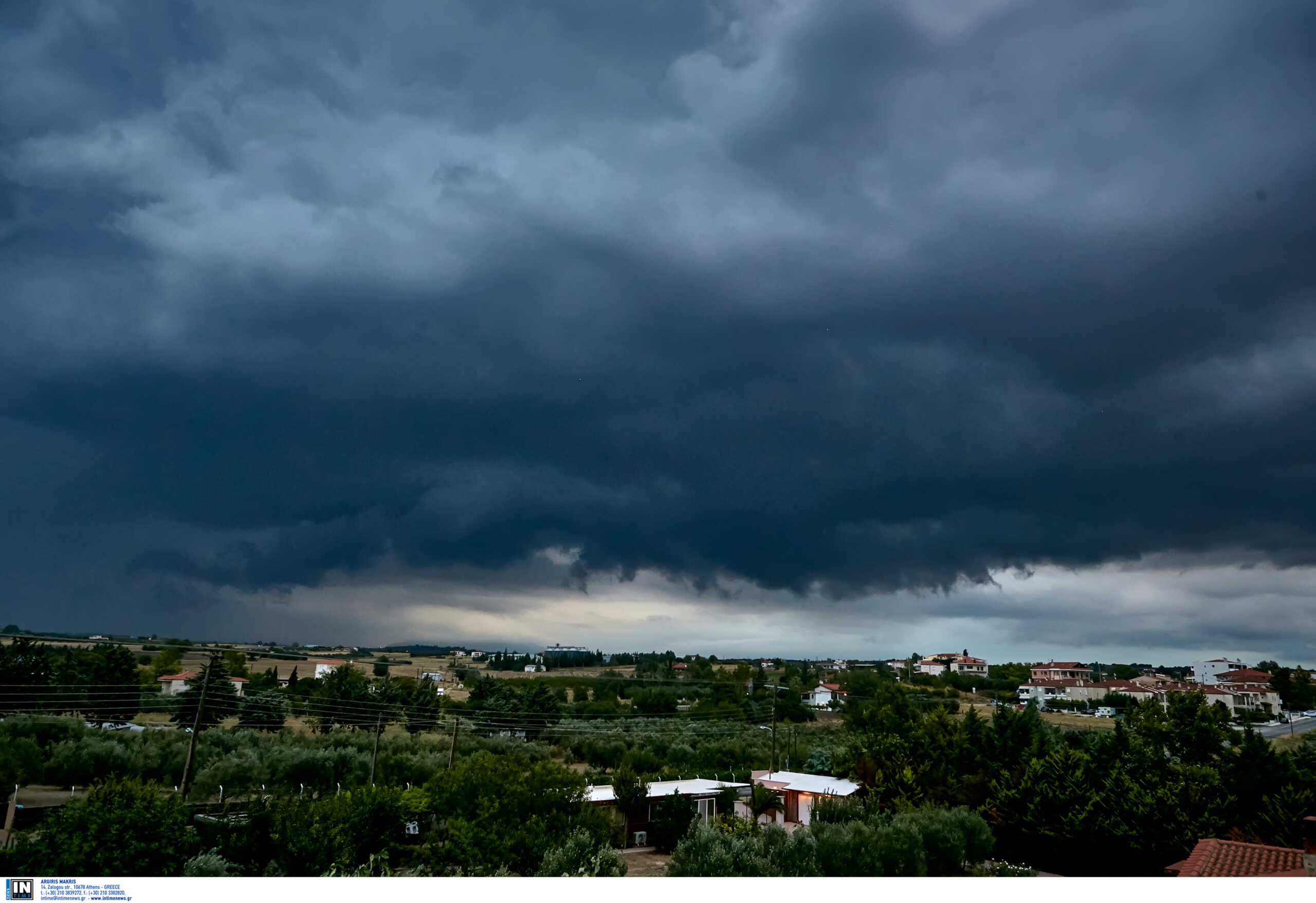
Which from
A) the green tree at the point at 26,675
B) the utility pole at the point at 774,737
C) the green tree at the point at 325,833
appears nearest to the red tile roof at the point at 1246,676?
the utility pole at the point at 774,737

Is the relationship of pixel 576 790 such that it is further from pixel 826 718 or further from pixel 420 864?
pixel 826 718

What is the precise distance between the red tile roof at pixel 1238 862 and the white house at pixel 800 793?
19201 millimetres

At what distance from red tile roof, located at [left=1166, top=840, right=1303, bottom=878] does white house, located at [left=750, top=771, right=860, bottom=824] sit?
63.0ft

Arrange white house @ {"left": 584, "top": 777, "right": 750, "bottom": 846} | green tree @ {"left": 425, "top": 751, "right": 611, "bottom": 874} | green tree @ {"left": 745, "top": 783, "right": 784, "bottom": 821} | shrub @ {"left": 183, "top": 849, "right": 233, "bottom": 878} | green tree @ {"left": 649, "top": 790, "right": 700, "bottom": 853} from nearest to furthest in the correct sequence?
shrub @ {"left": 183, "top": 849, "right": 233, "bottom": 878} → green tree @ {"left": 425, "top": 751, "right": 611, "bottom": 874} → green tree @ {"left": 649, "top": 790, "right": 700, "bottom": 853} → white house @ {"left": 584, "top": 777, "right": 750, "bottom": 846} → green tree @ {"left": 745, "top": 783, "right": 784, "bottom": 821}

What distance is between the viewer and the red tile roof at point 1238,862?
67.9ft

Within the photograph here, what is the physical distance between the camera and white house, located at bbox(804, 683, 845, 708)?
12756cm

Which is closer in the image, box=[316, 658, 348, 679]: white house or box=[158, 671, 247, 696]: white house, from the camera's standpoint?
box=[158, 671, 247, 696]: white house

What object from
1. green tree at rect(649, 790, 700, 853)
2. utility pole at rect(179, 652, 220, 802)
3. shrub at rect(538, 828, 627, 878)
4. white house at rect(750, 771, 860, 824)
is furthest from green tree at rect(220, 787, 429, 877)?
white house at rect(750, 771, 860, 824)

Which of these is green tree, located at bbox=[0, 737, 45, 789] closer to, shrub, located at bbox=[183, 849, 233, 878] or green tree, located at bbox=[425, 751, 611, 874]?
shrub, located at bbox=[183, 849, 233, 878]

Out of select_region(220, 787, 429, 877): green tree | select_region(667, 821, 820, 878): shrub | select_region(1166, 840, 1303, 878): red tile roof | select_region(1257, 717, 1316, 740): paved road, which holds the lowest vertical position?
select_region(1257, 717, 1316, 740): paved road

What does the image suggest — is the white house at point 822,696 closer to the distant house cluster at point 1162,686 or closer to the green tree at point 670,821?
the distant house cluster at point 1162,686

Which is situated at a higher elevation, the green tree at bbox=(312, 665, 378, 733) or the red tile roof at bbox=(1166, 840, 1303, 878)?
the red tile roof at bbox=(1166, 840, 1303, 878)

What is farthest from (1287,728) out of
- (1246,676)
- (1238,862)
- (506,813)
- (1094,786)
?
(506,813)
